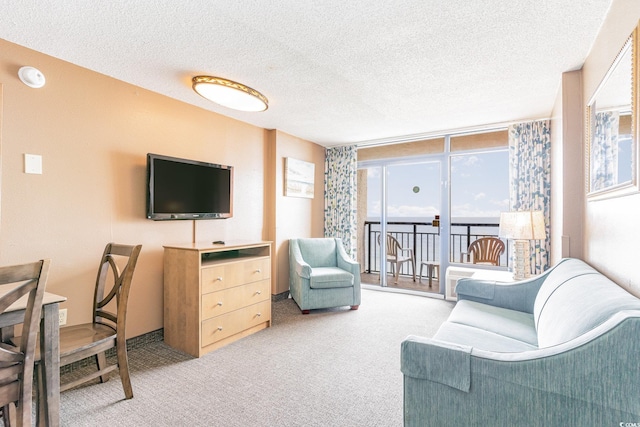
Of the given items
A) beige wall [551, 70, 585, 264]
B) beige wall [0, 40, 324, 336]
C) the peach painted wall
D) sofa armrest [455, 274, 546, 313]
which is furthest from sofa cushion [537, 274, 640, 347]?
beige wall [0, 40, 324, 336]

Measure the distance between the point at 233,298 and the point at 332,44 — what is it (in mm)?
2336

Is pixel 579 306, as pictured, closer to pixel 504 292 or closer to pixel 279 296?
pixel 504 292

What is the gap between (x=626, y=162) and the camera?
4.51ft

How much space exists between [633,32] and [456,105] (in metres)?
1.92

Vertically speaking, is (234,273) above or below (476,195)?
below

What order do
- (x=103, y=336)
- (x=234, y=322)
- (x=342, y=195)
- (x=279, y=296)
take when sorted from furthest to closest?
1. (x=342, y=195)
2. (x=279, y=296)
3. (x=234, y=322)
4. (x=103, y=336)

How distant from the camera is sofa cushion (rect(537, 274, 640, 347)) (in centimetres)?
111

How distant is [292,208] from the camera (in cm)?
451

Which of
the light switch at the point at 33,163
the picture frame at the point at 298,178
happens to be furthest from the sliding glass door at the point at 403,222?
the light switch at the point at 33,163

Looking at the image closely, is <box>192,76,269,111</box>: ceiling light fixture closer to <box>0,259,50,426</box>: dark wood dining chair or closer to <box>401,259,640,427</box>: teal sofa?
<box>0,259,50,426</box>: dark wood dining chair

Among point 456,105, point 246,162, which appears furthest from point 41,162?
point 456,105

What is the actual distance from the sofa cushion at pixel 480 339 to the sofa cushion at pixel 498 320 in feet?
0.22

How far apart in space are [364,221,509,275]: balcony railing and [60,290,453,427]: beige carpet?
8.94 ft

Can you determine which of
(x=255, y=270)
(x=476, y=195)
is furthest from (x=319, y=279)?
(x=476, y=195)
